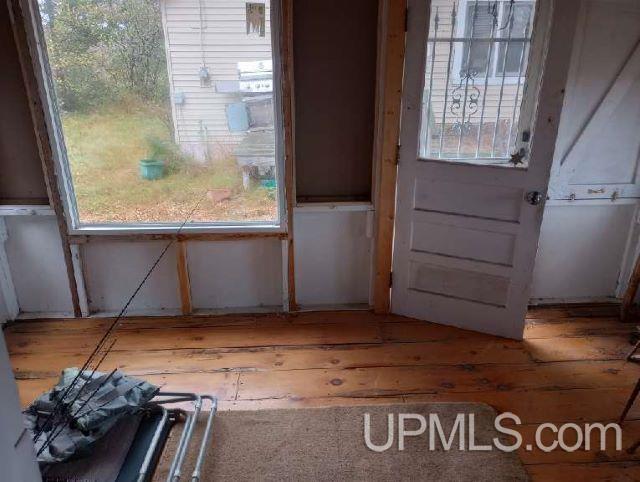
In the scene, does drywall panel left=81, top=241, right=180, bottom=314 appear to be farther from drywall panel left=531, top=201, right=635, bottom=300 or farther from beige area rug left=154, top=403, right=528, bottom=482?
drywall panel left=531, top=201, right=635, bottom=300

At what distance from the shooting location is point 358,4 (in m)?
2.59

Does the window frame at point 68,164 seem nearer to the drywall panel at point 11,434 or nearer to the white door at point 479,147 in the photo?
the white door at point 479,147

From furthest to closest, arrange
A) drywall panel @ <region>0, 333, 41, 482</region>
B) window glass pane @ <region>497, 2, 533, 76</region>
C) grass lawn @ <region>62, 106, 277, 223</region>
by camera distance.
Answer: grass lawn @ <region>62, 106, 277, 223</region> < window glass pane @ <region>497, 2, 533, 76</region> < drywall panel @ <region>0, 333, 41, 482</region>

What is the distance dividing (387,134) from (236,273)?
4.26 feet

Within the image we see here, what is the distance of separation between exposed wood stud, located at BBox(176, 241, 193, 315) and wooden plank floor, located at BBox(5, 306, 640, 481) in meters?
0.09

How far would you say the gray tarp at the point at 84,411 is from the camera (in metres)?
1.89

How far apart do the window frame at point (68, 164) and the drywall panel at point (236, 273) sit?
0.11m

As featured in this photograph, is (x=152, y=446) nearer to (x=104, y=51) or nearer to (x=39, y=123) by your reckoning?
(x=39, y=123)

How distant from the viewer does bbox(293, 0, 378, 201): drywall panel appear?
2.61 meters

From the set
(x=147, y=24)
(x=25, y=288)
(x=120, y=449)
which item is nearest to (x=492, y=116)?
(x=147, y=24)

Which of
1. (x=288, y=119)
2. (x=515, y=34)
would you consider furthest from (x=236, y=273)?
(x=515, y=34)

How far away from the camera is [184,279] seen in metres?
3.01

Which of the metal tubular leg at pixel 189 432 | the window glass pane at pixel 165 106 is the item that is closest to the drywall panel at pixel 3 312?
the window glass pane at pixel 165 106

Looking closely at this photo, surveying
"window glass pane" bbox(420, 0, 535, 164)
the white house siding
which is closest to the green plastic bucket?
the white house siding
